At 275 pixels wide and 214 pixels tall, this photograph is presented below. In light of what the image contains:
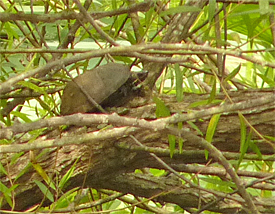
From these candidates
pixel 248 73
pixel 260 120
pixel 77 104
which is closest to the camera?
pixel 260 120

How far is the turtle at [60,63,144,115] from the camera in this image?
1002 millimetres

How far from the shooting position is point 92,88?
1007mm

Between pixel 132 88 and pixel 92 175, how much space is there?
0.66 feet

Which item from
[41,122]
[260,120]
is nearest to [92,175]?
[260,120]

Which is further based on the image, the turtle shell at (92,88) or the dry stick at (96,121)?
the turtle shell at (92,88)

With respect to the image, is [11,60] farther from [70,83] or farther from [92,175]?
[92,175]

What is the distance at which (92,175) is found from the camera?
3.33ft

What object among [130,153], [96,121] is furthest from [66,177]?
[96,121]

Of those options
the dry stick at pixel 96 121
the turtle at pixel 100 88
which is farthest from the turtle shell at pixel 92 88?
the dry stick at pixel 96 121

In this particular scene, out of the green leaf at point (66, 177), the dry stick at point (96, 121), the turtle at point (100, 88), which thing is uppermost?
the dry stick at point (96, 121)

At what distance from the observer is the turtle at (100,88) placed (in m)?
1.00

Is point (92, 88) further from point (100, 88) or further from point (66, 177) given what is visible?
point (66, 177)

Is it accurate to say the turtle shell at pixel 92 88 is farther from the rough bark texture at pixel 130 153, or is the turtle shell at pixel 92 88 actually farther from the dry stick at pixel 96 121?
the dry stick at pixel 96 121

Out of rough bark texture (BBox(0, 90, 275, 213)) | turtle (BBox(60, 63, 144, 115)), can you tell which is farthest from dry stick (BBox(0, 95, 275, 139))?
turtle (BBox(60, 63, 144, 115))
